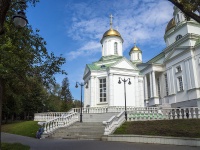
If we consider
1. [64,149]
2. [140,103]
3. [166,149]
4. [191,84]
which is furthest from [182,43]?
[64,149]

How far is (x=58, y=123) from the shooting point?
20.8 metres

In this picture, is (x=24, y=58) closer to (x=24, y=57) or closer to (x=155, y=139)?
(x=24, y=57)

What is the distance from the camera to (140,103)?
3114 centimetres

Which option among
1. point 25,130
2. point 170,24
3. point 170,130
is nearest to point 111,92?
point 25,130

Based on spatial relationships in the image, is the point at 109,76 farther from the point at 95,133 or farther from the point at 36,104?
→ the point at 36,104

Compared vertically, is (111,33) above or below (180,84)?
above

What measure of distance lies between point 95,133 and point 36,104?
29585 millimetres

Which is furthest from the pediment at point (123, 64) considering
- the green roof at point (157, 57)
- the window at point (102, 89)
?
the green roof at point (157, 57)

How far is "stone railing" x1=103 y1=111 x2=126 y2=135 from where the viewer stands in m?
16.3

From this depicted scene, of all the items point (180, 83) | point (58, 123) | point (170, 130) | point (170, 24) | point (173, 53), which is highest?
point (170, 24)

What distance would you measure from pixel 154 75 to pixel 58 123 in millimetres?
23793

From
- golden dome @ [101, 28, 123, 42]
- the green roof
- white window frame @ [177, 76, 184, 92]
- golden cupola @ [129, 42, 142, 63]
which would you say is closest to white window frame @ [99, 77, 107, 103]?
golden dome @ [101, 28, 123, 42]

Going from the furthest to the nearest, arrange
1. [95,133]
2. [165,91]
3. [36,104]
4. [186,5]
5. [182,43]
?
1. [36,104]
2. [165,91]
3. [182,43]
4. [95,133]
5. [186,5]

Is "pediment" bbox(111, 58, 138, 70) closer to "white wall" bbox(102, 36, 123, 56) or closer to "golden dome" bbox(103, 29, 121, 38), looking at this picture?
"white wall" bbox(102, 36, 123, 56)
